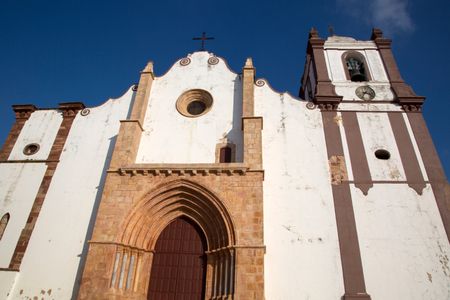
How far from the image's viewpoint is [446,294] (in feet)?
32.1

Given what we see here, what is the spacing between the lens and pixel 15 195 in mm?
12844

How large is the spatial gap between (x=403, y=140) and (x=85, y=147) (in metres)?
12.9

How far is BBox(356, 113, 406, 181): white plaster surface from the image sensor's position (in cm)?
1204

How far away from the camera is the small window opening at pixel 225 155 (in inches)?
504

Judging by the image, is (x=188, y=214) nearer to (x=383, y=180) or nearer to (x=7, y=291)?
(x=7, y=291)

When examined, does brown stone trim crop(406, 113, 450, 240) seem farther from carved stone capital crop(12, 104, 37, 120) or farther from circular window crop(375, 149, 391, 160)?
carved stone capital crop(12, 104, 37, 120)

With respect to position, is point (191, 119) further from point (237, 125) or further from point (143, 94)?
point (143, 94)

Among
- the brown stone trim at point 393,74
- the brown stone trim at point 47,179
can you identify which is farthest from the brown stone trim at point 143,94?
the brown stone trim at point 393,74

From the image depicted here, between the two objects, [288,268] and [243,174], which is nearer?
[288,268]

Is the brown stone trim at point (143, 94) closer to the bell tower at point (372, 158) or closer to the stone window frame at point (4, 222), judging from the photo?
the stone window frame at point (4, 222)

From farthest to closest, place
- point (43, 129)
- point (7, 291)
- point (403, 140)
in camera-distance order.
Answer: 1. point (43, 129)
2. point (403, 140)
3. point (7, 291)

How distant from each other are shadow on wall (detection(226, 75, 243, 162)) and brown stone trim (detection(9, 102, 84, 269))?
7119mm

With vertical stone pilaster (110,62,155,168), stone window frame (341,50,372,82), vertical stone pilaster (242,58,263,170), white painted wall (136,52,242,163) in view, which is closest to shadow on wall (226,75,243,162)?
white painted wall (136,52,242,163)

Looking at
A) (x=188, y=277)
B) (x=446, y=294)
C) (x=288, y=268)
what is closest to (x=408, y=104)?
(x=446, y=294)
